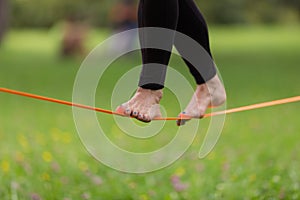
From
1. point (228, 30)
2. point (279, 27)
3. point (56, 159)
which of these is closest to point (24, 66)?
point (56, 159)

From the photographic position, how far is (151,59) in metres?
2.77

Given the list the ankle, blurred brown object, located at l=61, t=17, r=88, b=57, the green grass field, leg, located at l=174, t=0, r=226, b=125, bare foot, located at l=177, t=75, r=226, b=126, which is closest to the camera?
the ankle

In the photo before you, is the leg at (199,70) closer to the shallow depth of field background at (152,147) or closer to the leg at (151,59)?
the leg at (151,59)

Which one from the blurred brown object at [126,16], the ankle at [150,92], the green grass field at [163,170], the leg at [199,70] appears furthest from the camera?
the blurred brown object at [126,16]

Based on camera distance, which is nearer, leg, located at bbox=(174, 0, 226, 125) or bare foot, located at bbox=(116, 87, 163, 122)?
bare foot, located at bbox=(116, 87, 163, 122)

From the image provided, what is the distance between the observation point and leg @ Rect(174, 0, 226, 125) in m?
2.96

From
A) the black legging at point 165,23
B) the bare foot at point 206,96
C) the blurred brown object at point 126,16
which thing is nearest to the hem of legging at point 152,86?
the black legging at point 165,23

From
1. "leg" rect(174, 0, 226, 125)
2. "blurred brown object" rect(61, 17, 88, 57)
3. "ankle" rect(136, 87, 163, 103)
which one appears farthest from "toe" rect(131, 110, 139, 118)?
"blurred brown object" rect(61, 17, 88, 57)

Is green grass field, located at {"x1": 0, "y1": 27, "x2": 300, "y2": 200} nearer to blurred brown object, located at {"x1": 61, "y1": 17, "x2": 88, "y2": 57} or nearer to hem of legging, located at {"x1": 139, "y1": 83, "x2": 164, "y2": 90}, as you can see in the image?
hem of legging, located at {"x1": 139, "y1": 83, "x2": 164, "y2": 90}

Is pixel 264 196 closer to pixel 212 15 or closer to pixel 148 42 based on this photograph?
pixel 148 42

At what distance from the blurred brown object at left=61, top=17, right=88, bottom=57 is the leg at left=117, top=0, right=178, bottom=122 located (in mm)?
15629

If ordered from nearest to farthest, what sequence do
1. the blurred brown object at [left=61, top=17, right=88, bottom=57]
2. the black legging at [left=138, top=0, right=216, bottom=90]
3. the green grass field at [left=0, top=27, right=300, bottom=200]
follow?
the black legging at [left=138, top=0, right=216, bottom=90]
the green grass field at [left=0, top=27, right=300, bottom=200]
the blurred brown object at [left=61, top=17, right=88, bottom=57]

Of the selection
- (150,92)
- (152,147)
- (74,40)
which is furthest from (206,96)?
(74,40)

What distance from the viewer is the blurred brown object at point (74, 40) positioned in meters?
18.4
